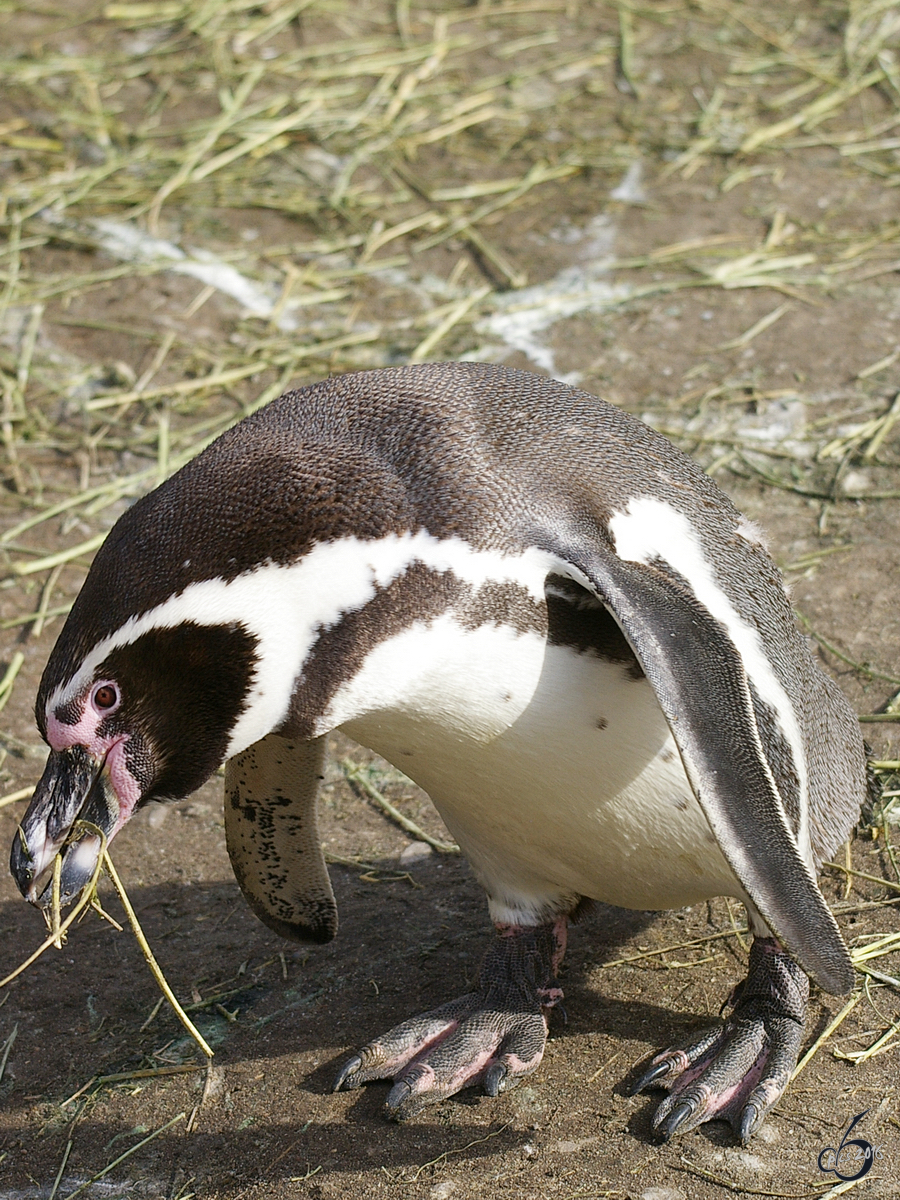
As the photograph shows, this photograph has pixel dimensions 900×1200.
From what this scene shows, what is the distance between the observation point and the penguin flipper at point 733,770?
6.37ft

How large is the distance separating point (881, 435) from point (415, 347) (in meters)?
1.57

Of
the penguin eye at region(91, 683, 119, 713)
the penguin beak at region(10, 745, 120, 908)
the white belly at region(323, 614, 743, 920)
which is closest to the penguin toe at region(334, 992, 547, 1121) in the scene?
the white belly at region(323, 614, 743, 920)

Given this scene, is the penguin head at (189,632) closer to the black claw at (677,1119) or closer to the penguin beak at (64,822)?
the penguin beak at (64,822)

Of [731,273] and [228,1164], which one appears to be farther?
[731,273]

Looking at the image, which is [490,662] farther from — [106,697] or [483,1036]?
[483,1036]

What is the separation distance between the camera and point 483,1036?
97.8 inches

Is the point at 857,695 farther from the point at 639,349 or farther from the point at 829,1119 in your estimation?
the point at 639,349

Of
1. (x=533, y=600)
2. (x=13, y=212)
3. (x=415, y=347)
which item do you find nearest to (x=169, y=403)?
(x=415, y=347)

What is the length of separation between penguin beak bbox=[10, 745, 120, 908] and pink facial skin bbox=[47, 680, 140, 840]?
1 cm

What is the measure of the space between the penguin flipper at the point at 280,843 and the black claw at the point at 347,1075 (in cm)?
35

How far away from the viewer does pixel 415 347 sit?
4754 millimetres

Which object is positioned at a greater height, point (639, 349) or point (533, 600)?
point (533, 600)

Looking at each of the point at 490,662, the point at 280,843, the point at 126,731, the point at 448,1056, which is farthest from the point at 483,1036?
the point at 126,731

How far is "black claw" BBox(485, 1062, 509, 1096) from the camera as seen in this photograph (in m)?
2.39
